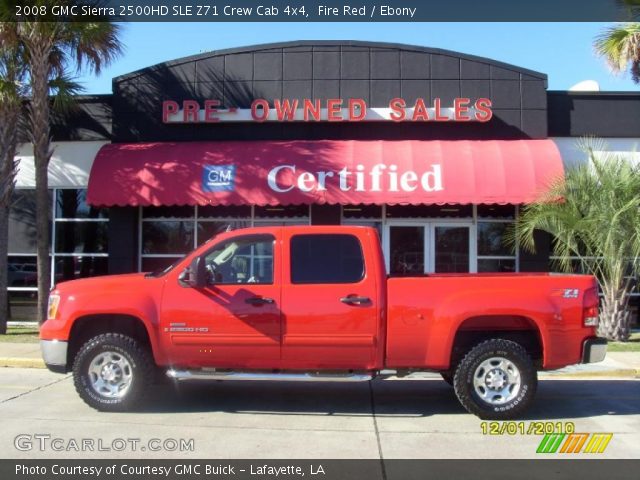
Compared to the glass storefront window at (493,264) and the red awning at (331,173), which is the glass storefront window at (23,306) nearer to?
the red awning at (331,173)

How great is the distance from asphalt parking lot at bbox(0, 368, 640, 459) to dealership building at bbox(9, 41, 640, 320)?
5.83 m

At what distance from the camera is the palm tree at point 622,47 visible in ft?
40.9

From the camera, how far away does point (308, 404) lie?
7.59 metres

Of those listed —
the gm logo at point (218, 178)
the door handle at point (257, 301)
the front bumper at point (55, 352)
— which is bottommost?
the front bumper at point (55, 352)

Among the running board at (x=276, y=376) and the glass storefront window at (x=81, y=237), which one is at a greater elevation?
the glass storefront window at (x=81, y=237)

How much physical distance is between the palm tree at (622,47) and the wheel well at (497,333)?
27.1 feet

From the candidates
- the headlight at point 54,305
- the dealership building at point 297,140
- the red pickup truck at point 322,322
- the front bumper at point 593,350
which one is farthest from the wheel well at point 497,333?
the dealership building at point 297,140

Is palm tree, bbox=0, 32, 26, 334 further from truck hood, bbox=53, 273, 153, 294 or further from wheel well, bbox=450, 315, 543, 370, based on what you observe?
wheel well, bbox=450, 315, 543, 370

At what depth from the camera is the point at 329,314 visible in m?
6.64

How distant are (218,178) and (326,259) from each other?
7136 mm

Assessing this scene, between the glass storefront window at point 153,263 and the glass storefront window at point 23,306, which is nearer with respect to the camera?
the glass storefront window at point 153,263

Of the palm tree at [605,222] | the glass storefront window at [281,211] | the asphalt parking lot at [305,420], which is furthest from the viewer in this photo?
the glass storefront window at [281,211]
